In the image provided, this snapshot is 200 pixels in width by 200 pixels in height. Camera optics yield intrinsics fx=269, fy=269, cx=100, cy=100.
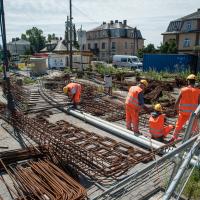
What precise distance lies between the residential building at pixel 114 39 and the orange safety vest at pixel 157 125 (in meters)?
55.8

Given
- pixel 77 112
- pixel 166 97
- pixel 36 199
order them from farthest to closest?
pixel 166 97 → pixel 77 112 → pixel 36 199

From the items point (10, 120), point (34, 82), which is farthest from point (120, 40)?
point (10, 120)

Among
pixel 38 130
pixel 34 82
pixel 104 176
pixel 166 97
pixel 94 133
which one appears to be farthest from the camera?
pixel 34 82

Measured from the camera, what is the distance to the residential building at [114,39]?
211 ft

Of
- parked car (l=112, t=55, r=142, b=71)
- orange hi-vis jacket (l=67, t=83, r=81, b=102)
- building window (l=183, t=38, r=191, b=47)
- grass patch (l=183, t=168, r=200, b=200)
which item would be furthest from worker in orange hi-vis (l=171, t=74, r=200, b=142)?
building window (l=183, t=38, r=191, b=47)

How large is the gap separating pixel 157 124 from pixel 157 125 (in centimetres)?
4

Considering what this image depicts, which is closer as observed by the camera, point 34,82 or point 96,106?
point 96,106

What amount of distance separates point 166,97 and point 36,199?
10384 millimetres

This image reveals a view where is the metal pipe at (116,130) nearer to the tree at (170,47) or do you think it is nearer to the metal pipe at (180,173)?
the metal pipe at (180,173)

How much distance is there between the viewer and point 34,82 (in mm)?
21188

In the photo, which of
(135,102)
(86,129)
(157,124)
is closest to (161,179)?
Answer: (157,124)

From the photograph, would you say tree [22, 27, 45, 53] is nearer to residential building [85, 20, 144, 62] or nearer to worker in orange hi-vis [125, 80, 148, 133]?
residential building [85, 20, 144, 62]

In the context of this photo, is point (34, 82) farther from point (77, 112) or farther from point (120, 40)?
point (120, 40)

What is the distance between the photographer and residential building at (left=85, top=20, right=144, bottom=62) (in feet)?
211
